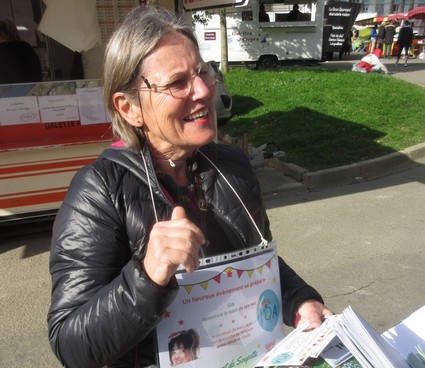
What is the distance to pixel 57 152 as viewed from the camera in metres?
4.33

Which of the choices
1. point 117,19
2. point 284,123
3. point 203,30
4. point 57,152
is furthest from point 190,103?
point 203,30

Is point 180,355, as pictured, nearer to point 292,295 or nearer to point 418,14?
point 292,295

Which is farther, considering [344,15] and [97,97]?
[344,15]

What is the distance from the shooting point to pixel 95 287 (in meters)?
1.12

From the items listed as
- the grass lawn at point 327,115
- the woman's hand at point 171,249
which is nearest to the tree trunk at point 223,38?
the grass lawn at point 327,115

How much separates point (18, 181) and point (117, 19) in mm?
2109

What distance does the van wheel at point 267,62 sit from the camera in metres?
15.5

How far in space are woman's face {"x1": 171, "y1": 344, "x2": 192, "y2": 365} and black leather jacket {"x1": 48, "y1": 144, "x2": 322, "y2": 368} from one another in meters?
0.10

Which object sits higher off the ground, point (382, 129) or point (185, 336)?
point (185, 336)

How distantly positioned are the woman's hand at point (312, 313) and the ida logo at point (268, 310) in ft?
0.34

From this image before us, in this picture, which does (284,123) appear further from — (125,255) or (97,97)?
(125,255)

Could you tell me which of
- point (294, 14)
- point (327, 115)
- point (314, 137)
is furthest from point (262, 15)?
point (314, 137)

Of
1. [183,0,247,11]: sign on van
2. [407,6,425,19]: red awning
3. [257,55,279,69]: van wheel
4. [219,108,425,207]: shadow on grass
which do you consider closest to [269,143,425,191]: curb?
[219,108,425,207]: shadow on grass

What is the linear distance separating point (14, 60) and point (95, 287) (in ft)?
13.5
